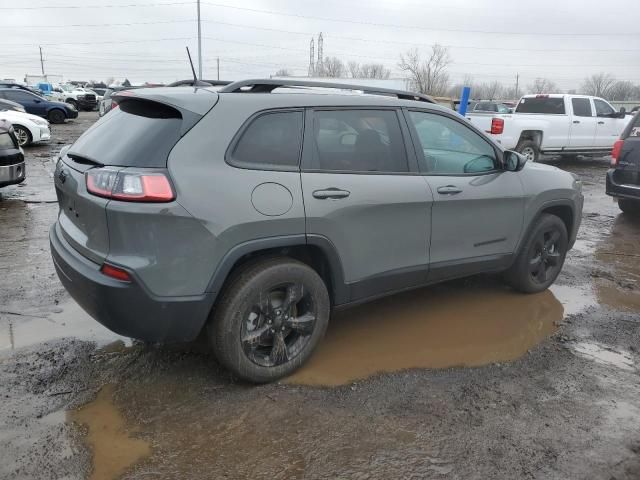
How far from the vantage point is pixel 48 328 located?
13.3 feet

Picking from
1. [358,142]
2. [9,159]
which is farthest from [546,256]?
[9,159]

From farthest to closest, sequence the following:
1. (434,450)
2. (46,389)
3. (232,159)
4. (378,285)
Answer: (378,285)
(46,389)
(232,159)
(434,450)

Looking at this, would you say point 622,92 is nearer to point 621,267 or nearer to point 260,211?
point 621,267

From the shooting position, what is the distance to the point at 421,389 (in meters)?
3.37

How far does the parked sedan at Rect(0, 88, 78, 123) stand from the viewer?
22.4m

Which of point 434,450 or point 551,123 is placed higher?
point 551,123

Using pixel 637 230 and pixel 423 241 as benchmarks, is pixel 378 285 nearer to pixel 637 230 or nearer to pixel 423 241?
pixel 423 241

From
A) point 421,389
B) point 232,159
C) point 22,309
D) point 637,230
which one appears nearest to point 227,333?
point 232,159

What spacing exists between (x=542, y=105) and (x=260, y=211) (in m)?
13.4

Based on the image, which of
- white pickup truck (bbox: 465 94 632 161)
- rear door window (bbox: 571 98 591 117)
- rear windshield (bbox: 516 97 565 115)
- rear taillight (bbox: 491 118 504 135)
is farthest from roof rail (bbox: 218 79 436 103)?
rear door window (bbox: 571 98 591 117)

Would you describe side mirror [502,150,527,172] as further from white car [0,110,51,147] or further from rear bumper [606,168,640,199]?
white car [0,110,51,147]

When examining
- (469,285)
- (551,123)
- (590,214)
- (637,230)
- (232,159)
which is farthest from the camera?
(551,123)

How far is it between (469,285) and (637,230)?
13.4 feet

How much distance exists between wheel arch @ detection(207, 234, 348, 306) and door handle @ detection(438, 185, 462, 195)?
101 centimetres
